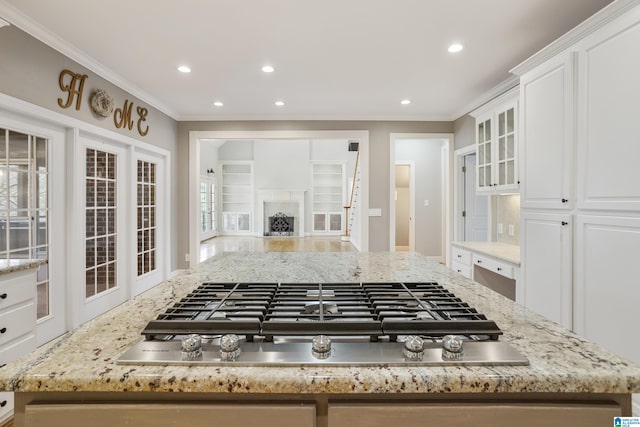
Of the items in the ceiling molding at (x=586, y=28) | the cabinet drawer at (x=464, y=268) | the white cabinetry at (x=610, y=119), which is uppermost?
the ceiling molding at (x=586, y=28)

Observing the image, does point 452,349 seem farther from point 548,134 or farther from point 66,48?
point 66,48

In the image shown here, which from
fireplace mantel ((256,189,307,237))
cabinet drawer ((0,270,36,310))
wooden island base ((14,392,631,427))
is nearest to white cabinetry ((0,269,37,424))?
cabinet drawer ((0,270,36,310))

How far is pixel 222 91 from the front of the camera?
157 inches

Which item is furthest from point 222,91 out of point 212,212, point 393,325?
point 212,212

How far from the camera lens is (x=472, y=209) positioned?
4.98 meters

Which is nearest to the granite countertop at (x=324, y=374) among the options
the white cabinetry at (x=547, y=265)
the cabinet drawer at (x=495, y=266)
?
the white cabinetry at (x=547, y=265)

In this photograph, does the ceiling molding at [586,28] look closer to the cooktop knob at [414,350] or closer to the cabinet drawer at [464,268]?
the cabinet drawer at [464,268]

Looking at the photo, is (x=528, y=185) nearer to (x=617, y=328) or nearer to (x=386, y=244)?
(x=617, y=328)

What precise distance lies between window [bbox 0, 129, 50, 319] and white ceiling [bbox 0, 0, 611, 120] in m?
0.89

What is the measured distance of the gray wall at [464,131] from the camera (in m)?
4.51

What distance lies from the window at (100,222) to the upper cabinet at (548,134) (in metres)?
3.95

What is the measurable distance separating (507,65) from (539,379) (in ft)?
11.7

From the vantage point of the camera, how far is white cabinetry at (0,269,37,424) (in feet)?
5.52

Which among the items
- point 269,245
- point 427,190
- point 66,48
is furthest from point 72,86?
point 269,245
